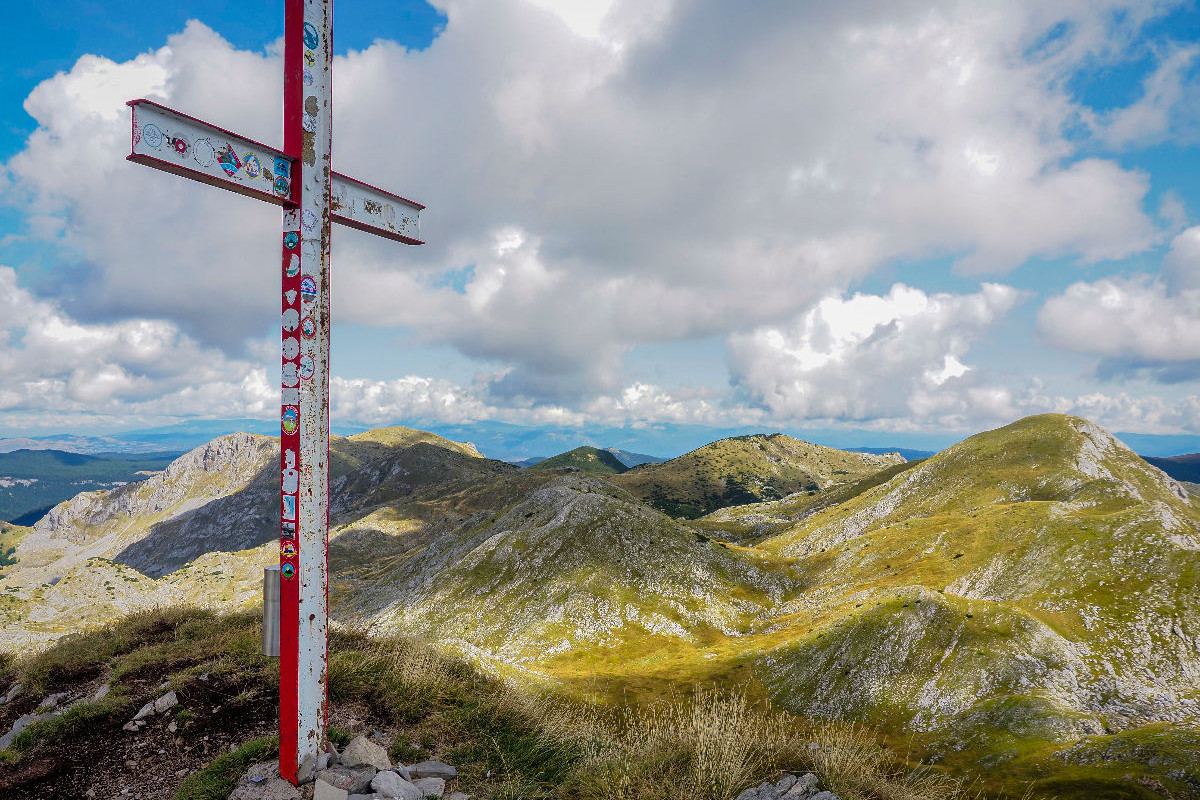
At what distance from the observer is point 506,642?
56531 millimetres

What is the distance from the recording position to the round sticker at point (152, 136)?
7.10 m

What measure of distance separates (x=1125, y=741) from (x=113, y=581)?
489 feet

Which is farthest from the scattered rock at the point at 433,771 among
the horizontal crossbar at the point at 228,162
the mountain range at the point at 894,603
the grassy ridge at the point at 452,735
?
the horizontal crossbar at the point at 228,162

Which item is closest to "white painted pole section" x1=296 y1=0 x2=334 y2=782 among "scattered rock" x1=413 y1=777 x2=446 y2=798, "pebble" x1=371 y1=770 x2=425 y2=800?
"pebble" x1=371 y1=770 x2=425 y2=800

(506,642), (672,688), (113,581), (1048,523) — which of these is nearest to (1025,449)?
(1048,523)

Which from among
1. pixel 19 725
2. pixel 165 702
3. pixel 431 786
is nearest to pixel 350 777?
pixel 431 786

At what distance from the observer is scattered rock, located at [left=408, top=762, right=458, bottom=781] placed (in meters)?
8.90

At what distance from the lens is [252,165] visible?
8266 millimetres

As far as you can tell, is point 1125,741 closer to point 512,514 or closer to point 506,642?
point 506,642

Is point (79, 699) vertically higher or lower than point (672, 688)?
higher

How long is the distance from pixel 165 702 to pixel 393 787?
21.8 ft

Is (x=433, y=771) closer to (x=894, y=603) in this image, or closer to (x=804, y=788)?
(x=804, y=788)

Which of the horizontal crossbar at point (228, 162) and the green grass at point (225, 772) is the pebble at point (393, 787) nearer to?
the green grass at point (225, 772)

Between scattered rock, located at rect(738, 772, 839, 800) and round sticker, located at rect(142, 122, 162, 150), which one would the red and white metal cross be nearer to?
round sticker, located at rect(142, 122, 162, 150)
